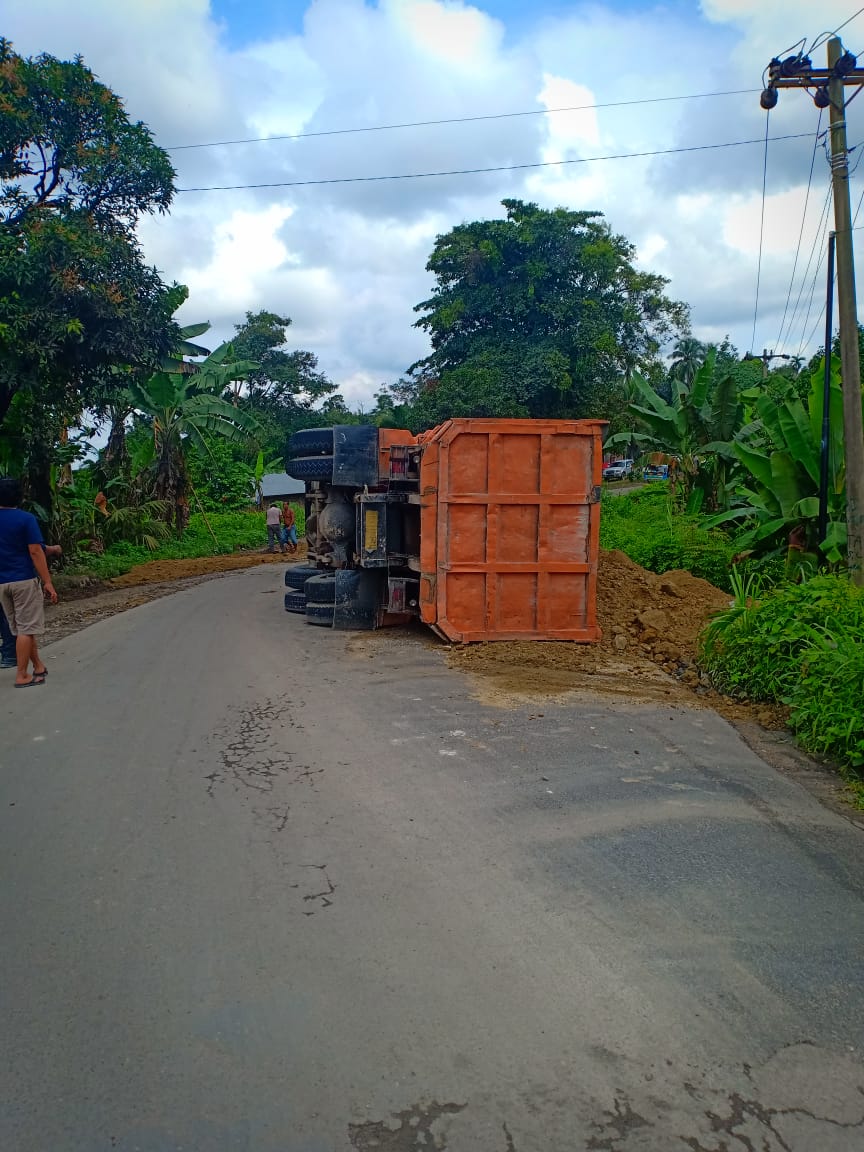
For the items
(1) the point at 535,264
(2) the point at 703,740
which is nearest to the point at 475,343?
(1) the point at 535,264

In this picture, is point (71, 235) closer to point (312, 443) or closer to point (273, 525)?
point (312, 443)

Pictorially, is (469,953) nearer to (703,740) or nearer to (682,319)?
(703,740)

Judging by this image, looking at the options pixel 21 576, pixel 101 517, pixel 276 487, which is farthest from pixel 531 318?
pixel 21 576

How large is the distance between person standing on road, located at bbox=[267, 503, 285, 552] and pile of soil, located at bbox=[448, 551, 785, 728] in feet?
50.5

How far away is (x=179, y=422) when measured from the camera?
25062 mm

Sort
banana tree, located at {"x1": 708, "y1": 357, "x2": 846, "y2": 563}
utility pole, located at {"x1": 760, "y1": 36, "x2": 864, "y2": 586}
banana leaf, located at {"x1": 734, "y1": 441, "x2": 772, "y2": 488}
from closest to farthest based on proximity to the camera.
→ utility pole, located at {"x1": 760, "y1": 36, "x2": 864, "y2": 586} → banana tree, located at {"x1": 708, "y1": 357, "x2": 846, "y2": 563} → banana leaf, located at {"x1": 734, "y1": 441, "x2": 772, "y2": 488}

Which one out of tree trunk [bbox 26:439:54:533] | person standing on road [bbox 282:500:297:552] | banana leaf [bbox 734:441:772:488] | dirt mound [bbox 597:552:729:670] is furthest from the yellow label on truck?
person standing on road [bbox 282:500:297:552]

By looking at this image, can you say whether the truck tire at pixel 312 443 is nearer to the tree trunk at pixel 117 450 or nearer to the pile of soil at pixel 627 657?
the pile of soil at pixel 627 657

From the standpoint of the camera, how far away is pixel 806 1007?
3.11 m

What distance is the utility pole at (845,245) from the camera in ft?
28.4

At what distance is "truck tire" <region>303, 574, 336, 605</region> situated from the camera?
1070 cm

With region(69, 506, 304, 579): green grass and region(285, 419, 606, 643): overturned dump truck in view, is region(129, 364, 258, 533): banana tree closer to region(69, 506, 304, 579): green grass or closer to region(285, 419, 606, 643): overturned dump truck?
region(69, 506, 304, 579): green grass

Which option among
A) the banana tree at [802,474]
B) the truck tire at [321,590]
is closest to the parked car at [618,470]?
the banana tree at [802,474]

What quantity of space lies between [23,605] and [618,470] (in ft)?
151
